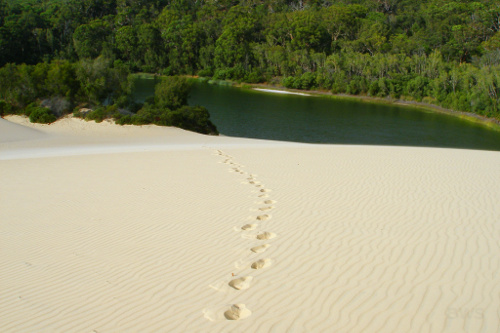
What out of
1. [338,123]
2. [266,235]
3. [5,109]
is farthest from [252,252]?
[338,123]

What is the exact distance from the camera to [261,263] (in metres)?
6.47

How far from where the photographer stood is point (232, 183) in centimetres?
1273

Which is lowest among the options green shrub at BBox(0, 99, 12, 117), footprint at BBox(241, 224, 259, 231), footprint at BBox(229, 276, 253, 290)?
green shrub at BBox(0, 99, 12, 117)

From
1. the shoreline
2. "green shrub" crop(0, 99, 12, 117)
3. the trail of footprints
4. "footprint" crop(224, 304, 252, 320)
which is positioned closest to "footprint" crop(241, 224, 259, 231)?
the trail of footprints

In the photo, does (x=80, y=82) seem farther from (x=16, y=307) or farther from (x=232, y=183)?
(x=16, y=307)

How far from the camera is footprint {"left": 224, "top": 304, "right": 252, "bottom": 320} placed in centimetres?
502

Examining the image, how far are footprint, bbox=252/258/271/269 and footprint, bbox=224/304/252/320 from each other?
115 centimetres

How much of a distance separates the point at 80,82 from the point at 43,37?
72.2 meters

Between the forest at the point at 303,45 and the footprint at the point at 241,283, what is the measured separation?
36.3m

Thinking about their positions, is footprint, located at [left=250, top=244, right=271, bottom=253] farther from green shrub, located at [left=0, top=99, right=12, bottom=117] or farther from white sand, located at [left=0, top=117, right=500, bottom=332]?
green shrub, located at [left=0, top=99, right=12, bottom=117]

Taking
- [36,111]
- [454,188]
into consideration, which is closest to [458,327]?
[454,188]

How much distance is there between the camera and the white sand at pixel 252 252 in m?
5.05

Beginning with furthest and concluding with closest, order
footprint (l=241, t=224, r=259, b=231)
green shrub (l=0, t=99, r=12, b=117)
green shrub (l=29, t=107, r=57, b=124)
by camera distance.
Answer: green shrub (l=0, t=99, r=12, b=117) → green shrub (l=29, t=107, r=57, b=124) → footprint (l=241, t=224, r=259, b=231)

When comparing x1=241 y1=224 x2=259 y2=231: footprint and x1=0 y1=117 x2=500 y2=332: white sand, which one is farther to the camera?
x1=241 y1=224 x2=259 y2=231: footprint
